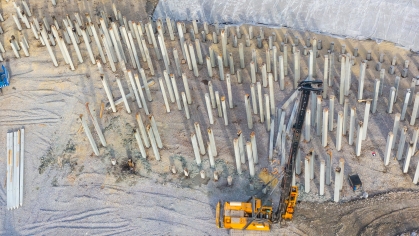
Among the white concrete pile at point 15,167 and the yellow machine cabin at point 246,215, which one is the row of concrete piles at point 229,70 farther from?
the white concrete pile at point 15,167

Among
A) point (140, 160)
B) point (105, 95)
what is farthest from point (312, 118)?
point (105, 95)

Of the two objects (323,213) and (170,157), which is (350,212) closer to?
(323,213)

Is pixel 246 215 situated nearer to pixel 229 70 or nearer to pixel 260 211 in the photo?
pixel 260 211

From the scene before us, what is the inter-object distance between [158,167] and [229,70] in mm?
7075

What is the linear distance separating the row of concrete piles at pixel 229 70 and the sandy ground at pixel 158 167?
45 cm

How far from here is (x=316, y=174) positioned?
19.8 metres

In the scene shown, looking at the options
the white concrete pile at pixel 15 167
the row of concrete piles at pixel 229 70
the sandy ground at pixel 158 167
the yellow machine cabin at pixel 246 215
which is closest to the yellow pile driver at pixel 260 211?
the yellow machine cabin at pixel 246 215

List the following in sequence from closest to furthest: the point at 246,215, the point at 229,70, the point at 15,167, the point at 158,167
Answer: the point at 246,215
the point at 158,167
the point at 15,167
the point at 229,70

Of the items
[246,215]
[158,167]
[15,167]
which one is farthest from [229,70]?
[15,167]

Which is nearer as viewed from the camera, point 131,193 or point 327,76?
point 131,193

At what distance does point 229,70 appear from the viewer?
81.6 feet

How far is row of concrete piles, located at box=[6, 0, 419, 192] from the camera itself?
2059 cm

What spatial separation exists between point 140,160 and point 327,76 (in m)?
9.76

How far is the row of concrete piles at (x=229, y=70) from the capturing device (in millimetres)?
20594
